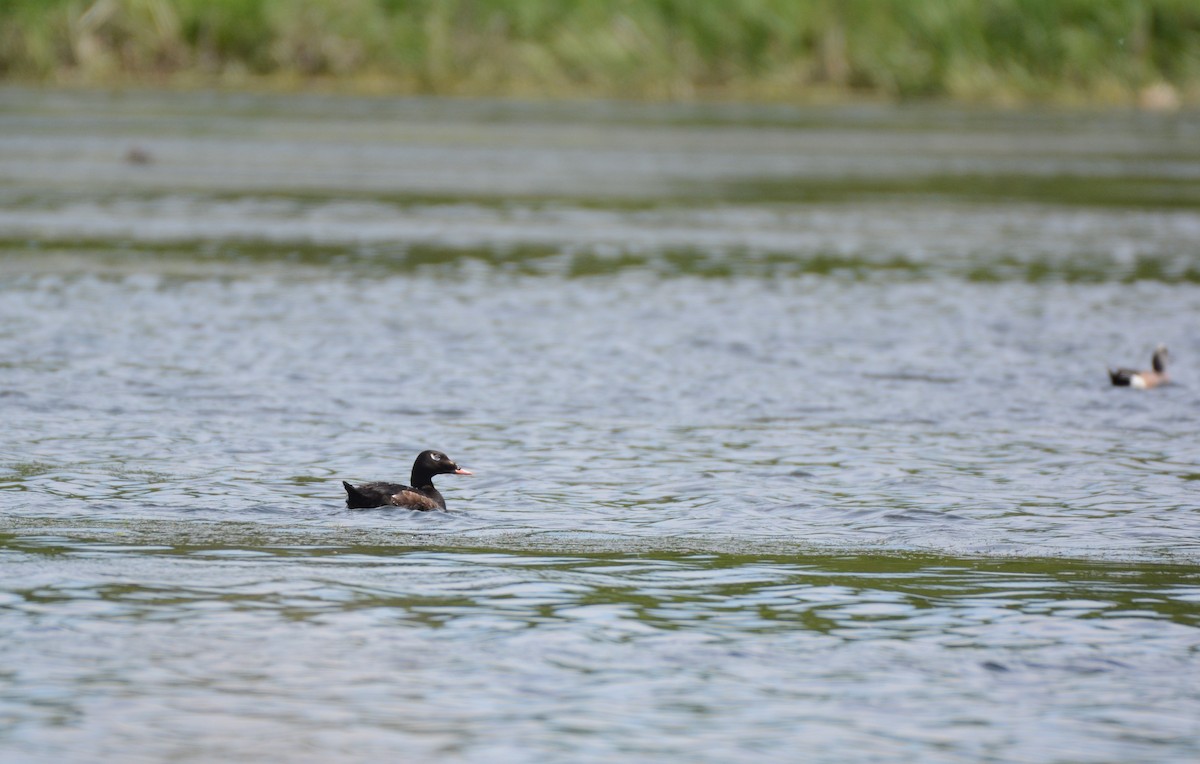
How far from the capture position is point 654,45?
68312 mm

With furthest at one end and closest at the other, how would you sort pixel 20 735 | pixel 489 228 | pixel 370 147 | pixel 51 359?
1. pixel 370 147
2. pixel 489 228
3. pixel 51 359
4. pixel 20 735

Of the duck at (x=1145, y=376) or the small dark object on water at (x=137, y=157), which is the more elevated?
the small dark object on water at (x=137, y=157)

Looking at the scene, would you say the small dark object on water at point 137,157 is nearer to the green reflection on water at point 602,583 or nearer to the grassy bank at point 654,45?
the grassy bank at point 654,45

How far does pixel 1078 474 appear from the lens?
49.5 feet

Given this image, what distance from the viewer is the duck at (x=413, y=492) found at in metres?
13.1

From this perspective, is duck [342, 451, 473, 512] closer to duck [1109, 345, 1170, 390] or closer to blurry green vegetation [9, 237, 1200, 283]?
duck [1109, 345, 1170, 390]

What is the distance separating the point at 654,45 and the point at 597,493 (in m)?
55.3

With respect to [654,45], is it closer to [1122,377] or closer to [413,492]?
[1122,377]

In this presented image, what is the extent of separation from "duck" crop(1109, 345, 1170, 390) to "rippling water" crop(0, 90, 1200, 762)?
162 mm

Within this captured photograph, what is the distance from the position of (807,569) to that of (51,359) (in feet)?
31.9

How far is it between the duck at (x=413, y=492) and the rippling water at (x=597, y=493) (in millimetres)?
216

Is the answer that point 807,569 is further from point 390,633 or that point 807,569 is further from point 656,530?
point 390,633

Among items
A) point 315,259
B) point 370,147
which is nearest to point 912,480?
point 315,259

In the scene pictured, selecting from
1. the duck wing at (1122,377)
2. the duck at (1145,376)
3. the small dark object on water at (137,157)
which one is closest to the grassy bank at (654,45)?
the small dark object on water at (137,157)
